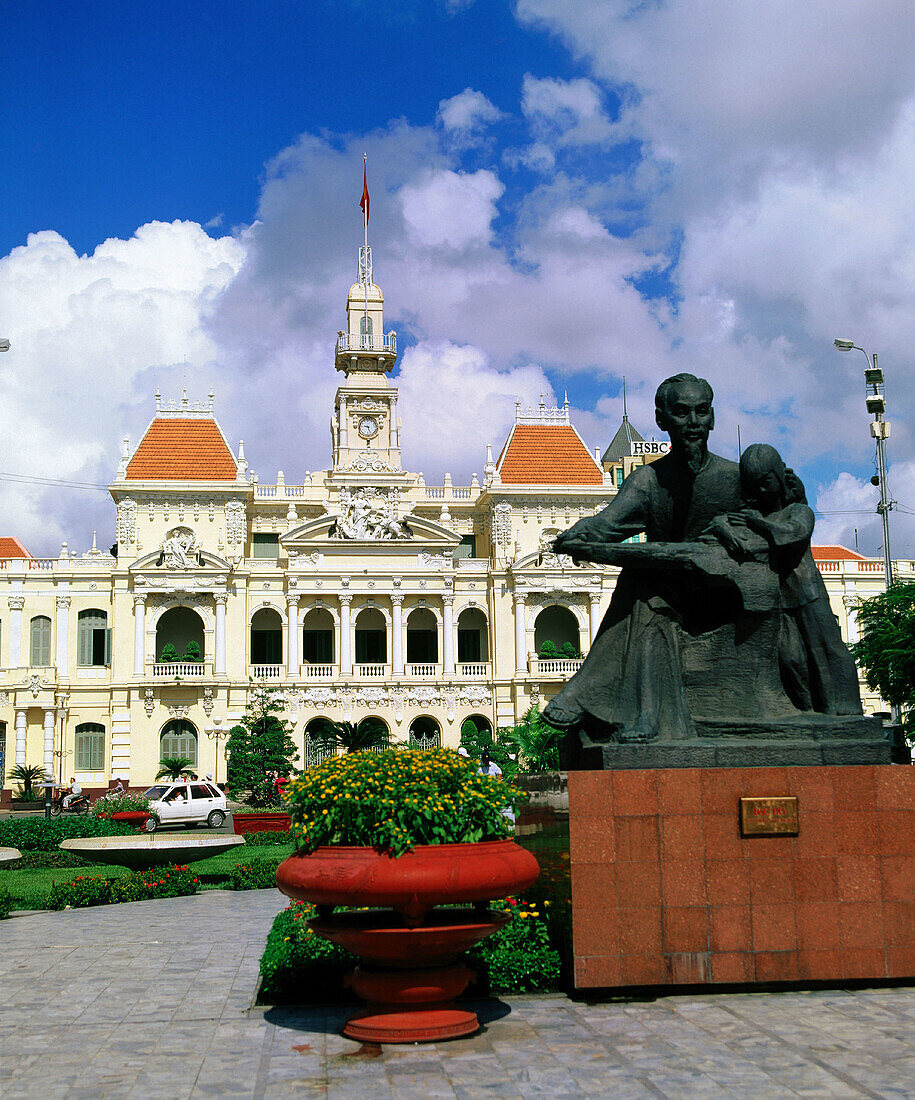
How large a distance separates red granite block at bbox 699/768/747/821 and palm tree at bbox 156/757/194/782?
3659 cm

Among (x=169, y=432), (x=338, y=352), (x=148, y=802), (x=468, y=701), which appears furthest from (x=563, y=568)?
(x=148, y=802)

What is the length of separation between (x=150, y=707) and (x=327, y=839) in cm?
4015

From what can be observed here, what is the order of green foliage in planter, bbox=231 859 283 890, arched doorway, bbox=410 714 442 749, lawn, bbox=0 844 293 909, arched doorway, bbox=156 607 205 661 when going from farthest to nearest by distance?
arched doorway, bbox=156 607 205 661
arched doorway, bbox=410 714 442 749
green foliage in planter, bbox=231 859 283 890
lawn, bbox=0 844 293 909

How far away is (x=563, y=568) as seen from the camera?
4875 centimetres

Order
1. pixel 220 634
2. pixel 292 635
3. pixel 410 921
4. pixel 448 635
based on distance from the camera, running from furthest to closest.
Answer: pixel 448 635 < pixel 292 635 < pixel 220 634 < pixel 410 921

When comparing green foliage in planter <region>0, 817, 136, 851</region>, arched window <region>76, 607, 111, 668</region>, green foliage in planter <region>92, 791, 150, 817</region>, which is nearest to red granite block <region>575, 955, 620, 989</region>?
green foliage in planter <region>0, 817, 136, 851</region>

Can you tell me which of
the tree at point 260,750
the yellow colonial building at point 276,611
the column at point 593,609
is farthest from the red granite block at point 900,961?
the column at point 593,609

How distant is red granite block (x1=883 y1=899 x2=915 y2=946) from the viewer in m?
7.69

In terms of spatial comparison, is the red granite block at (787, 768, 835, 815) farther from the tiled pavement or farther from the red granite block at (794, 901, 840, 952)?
the tiled pavement

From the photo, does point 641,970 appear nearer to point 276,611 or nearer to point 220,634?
point 220,634

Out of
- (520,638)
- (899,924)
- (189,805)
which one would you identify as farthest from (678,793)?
(520,638)

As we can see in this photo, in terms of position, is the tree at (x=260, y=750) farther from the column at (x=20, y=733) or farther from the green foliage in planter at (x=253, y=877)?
the green foliage in planter at (x=253, y=877)

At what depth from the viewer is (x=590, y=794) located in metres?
7.65

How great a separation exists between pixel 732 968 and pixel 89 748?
42.7m
